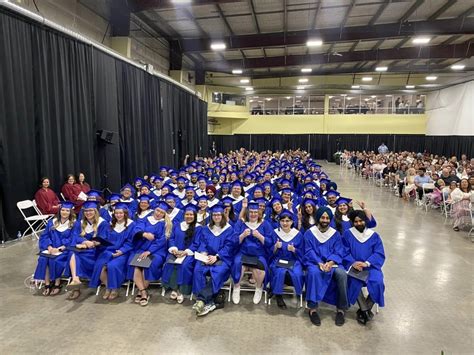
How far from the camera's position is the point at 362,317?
13.8 feet

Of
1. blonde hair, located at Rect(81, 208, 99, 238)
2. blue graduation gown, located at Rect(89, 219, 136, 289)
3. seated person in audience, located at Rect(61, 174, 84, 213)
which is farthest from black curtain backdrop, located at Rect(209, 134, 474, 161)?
blue graduation gown, located at Rect(89, 219, 136, 289)

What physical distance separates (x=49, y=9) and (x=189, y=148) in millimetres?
12379

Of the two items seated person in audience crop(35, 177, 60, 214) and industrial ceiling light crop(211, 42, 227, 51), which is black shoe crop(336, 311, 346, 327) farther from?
industrial ceiling light crop(211, 42, 227, 51)

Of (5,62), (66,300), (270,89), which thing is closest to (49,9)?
(5,62)

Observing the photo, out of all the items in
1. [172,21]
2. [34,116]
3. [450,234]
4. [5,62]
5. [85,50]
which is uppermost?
[172,21]

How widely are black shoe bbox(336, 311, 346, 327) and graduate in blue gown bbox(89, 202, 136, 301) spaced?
2.86 m

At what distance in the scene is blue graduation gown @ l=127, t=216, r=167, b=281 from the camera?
4.77 m

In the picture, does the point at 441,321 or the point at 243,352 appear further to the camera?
the point at 441,321

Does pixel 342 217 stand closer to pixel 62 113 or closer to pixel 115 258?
pixel 115 258

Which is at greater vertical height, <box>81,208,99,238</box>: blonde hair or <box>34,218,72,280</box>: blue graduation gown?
<box>81,208,99,238</box>: blonde hair

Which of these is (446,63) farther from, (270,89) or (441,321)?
(441,321)

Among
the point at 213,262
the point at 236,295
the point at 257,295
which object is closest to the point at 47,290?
the point at 213,262

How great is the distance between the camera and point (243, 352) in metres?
3.56

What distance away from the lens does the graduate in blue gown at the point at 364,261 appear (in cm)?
421
